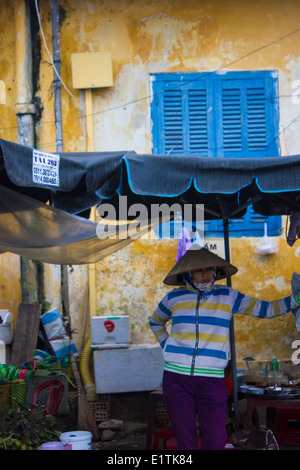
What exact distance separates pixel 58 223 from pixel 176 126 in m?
2.74

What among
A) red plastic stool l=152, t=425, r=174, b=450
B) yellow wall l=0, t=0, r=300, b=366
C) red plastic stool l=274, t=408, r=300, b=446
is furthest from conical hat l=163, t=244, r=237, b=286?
yellow wall l=0, t=0, r=300, b=366

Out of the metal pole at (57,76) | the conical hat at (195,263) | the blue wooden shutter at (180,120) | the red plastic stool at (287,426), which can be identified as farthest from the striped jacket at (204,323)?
the metal pole at (57,76)

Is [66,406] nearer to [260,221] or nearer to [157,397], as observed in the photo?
[157,397]

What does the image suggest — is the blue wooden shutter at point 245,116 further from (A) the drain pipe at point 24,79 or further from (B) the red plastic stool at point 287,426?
(B) the red plastic stool at point 287,426

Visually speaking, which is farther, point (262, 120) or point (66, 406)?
point (262, 120)

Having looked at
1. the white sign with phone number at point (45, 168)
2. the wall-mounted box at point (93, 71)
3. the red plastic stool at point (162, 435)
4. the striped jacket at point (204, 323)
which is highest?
the wall-mounted box at point (93, 71)

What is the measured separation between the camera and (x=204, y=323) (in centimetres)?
441

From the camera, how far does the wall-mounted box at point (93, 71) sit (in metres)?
7.27

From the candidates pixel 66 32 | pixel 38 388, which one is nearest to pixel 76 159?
pixel 38 388

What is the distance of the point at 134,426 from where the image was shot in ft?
22.3

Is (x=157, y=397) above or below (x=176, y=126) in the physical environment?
below

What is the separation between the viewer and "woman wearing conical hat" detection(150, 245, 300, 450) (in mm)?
4262

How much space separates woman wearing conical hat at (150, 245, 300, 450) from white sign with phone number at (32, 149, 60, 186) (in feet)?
4.08

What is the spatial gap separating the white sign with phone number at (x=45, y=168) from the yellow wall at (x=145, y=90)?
3.40 meters
